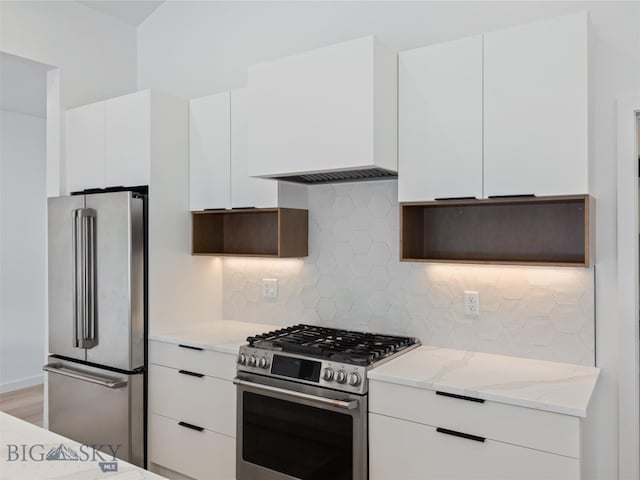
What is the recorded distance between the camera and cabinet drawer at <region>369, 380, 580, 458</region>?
181 centimetres

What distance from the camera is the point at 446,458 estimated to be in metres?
2.06

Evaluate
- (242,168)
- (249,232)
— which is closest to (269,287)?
(249,232)

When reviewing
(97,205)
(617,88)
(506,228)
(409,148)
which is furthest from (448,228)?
(97,205)

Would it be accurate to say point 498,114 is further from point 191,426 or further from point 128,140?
point 191,426

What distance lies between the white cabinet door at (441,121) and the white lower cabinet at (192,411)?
1391mm

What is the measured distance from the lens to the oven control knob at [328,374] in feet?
7.54

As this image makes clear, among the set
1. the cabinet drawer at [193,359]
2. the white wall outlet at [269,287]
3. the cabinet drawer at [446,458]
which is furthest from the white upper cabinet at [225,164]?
the cabinet drawer at [446,458]

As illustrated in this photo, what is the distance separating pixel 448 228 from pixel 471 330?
55cm

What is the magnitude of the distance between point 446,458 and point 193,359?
1515 mm

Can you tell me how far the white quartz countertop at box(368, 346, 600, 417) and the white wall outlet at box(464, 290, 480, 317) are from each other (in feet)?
0.68

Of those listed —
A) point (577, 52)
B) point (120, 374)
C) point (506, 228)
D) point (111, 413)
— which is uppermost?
point (577, 52)

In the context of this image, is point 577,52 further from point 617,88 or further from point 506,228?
point 506,228

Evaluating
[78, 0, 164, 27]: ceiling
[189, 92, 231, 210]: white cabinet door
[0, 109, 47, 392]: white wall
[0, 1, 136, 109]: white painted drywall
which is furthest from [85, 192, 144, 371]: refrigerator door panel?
[0, 109, 47, 392]: white wall

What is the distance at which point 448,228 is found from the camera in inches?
106
